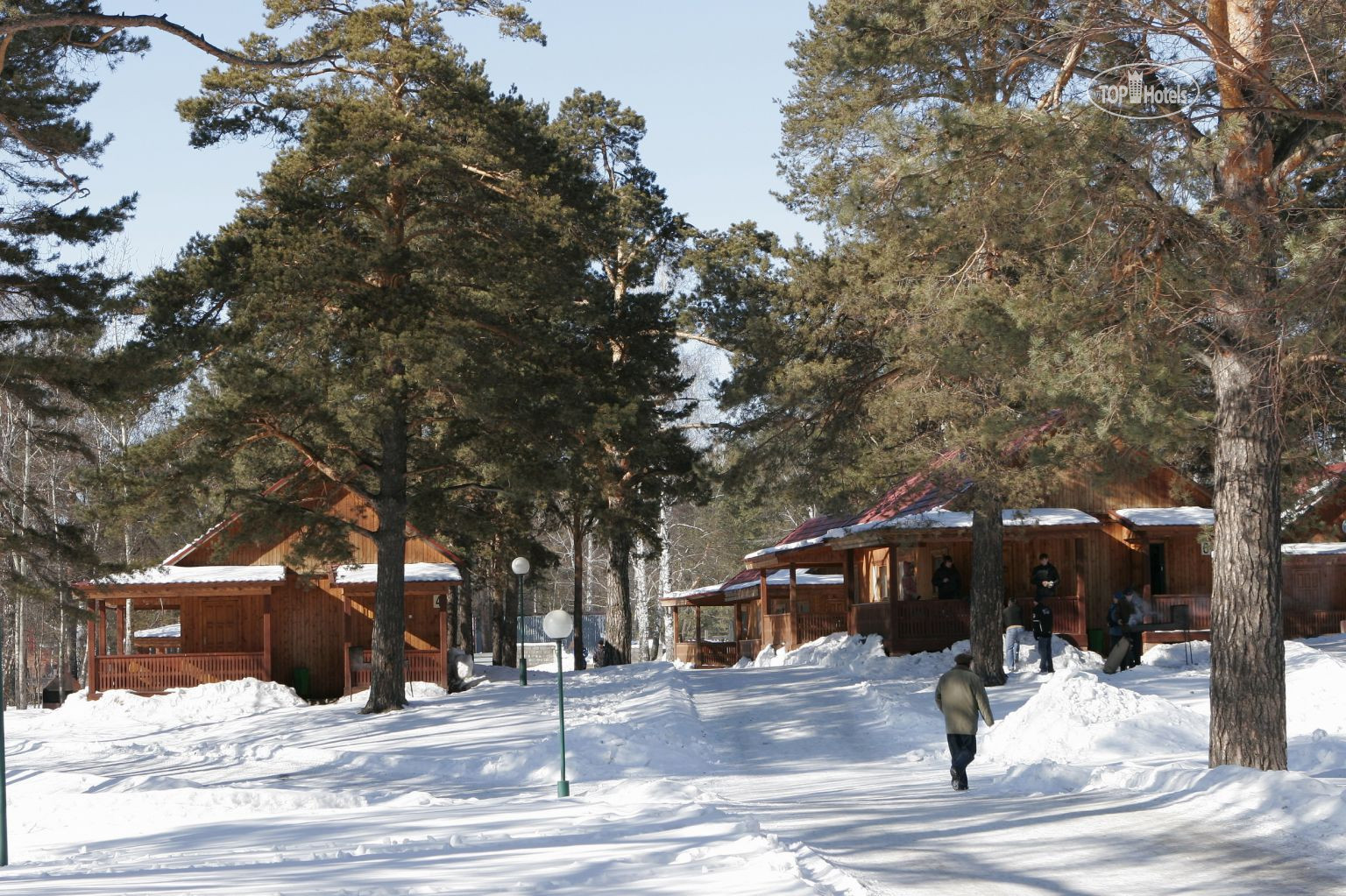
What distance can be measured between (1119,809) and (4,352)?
16.8m

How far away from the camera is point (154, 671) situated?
105 ft

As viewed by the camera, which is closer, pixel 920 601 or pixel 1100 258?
pixel 1100 258

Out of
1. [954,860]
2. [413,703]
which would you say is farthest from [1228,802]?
[413,703]

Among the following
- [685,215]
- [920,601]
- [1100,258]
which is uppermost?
[685,215]

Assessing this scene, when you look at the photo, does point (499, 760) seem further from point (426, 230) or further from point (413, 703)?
point (426, 230)

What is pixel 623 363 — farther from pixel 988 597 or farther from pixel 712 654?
pixel 712 654

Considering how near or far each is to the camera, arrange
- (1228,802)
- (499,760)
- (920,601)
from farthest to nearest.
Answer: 1. (920,601)
2. (499,760)
3. (1228,802)

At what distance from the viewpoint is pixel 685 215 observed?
42125 millimetres

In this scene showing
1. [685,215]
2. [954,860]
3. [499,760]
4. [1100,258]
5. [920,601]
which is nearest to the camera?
[954,860]

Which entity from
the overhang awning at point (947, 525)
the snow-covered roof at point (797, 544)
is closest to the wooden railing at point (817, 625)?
the snow-covered roof at point (797, 544)

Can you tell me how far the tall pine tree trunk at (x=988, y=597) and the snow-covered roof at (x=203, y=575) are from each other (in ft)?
55.3

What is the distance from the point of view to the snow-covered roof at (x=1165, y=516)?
102 ft

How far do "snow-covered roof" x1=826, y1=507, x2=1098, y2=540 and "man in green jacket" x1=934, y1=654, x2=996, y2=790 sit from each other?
13.1 m

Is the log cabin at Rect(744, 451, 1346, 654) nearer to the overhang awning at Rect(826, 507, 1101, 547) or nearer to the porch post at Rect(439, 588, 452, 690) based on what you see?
the overhang awning at Rect(826, 507, 1101, 547)
